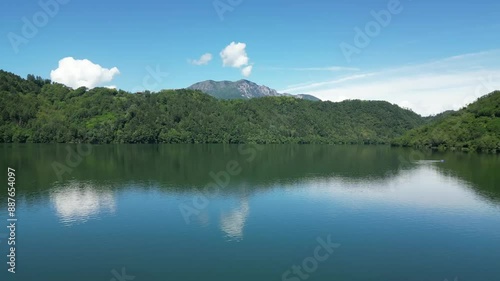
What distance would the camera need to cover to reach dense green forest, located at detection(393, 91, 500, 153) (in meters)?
122

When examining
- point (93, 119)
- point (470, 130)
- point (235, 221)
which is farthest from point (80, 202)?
point (93, 119)

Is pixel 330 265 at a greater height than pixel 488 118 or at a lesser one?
lesser

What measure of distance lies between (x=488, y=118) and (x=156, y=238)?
137506mm

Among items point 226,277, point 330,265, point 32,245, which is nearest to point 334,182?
point 330,265

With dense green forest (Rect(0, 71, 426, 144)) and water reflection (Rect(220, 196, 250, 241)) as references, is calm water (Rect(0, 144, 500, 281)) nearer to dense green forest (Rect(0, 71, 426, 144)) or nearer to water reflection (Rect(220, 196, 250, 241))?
water reflection (Rect(220, 196, 250, 241))

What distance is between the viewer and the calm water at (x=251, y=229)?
2319cm

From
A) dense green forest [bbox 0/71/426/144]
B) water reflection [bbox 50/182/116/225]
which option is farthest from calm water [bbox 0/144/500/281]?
dense green forest [bbox 0/71/426/144]

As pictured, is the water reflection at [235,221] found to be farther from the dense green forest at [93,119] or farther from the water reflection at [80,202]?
the dense green forest at [93,119]

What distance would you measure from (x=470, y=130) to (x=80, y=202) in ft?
435

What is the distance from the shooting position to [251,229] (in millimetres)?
31578

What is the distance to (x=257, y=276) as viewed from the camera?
867 inches

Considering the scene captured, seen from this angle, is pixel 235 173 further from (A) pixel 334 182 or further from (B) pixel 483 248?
(B) pixel 483 248

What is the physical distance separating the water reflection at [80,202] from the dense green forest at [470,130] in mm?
120196

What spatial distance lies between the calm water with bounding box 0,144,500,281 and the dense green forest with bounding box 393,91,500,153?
242 ft
